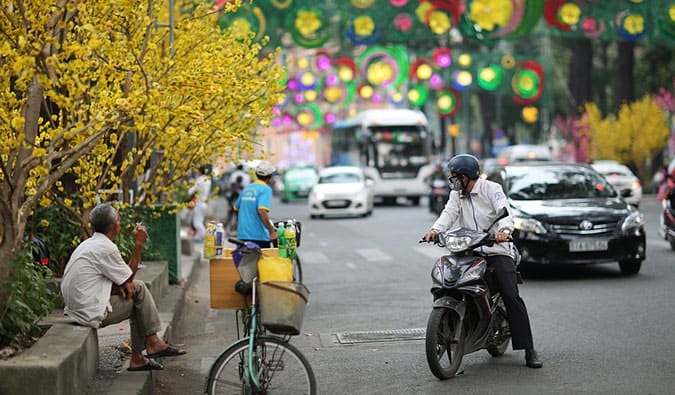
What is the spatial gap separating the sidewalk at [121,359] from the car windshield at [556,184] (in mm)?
5138

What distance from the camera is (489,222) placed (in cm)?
895

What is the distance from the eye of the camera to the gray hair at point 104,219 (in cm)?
804

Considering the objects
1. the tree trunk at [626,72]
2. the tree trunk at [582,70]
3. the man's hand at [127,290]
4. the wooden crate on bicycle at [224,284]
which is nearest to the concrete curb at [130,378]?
the man's hand at [127,290]

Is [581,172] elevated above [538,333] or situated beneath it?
elevated above

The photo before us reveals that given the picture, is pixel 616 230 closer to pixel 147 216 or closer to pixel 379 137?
pixel 147 216

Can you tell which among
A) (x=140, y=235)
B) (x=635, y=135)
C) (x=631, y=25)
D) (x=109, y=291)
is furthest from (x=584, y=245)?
(x=635, y=135)

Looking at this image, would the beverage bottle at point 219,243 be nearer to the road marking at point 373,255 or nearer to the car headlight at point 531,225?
the car headlight at point 531,225

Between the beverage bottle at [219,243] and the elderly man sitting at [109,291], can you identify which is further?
Answer: the beverage bottle at [219,243]

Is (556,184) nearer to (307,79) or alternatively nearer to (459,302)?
(459,302)

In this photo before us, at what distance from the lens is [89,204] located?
38.2 ft

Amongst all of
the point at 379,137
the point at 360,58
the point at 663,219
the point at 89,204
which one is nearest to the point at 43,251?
the point at 89,204

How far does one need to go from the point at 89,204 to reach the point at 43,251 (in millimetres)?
637

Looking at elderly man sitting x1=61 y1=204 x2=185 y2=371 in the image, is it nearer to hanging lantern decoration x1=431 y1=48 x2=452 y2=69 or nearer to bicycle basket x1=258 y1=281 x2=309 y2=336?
bicycle basket x1=258 y1=281 x2=309 y2=336

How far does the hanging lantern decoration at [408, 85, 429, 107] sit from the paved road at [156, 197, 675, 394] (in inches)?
726
